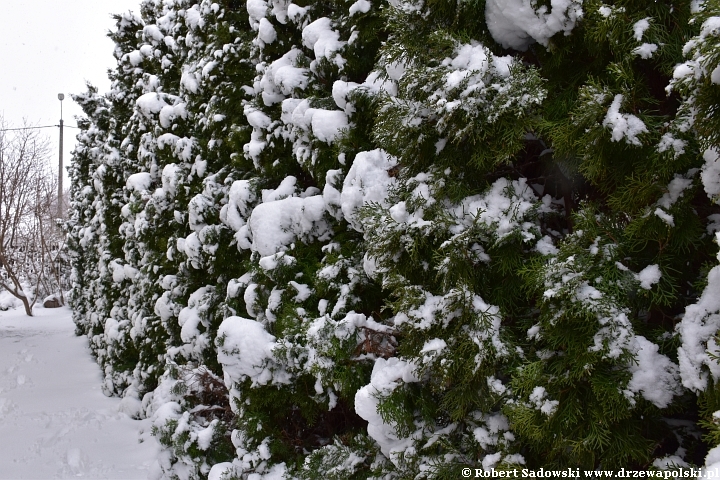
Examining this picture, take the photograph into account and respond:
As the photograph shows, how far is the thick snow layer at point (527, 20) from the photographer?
196 centimetres

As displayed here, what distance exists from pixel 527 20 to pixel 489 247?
92 centimetres

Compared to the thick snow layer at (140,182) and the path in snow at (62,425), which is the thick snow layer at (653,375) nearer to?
the path in snow at (62,425)

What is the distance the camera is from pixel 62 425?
7.60m

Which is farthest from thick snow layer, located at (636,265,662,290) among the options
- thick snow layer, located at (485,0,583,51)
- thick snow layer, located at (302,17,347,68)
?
thick snow layer, located at (302,17,347,68)

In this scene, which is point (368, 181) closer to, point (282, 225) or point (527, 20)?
point (527, 20)

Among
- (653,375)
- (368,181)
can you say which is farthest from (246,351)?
(653,375)

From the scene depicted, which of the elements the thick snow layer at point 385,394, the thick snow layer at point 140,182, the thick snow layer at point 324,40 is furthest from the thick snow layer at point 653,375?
the thick snow layer at point 140,182

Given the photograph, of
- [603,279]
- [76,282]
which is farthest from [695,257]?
[76,282]

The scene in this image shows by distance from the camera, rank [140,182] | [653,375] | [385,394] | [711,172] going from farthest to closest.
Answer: [140,182], [385,394], [653,375], [711,172]

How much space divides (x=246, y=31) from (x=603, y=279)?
183 inches

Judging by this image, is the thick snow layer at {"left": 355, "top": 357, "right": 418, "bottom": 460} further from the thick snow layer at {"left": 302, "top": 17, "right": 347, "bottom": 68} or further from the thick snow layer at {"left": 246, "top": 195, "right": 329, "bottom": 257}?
the thick snow layer at {"left": 302, "top": 17, "right": 347, "bottom": 68}

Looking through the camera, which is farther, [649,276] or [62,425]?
[62,425]

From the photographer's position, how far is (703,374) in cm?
155

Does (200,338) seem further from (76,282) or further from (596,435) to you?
(76,282)
